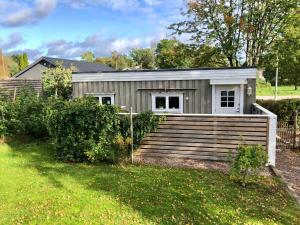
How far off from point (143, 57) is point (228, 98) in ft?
185

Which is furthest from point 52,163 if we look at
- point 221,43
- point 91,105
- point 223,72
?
point 221,43

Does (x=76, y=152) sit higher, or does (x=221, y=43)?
(x=221, y=43)

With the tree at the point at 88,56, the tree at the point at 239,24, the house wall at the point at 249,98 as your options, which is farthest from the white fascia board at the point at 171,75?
the tree at the point at 88,56

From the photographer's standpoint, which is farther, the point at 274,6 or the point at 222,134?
the point at 274,6

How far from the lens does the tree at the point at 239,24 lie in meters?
17.5

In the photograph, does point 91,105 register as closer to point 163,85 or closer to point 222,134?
point 222,134

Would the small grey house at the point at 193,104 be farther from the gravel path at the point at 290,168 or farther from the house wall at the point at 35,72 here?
the house wall at the point at 35,72

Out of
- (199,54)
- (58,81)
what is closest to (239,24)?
(199,54)

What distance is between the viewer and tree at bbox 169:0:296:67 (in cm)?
1752

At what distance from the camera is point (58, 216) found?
5.00m

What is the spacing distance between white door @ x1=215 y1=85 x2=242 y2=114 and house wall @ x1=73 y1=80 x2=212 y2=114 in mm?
351

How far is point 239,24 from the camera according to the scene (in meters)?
17.8

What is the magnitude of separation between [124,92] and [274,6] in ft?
34.2

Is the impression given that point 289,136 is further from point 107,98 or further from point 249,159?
point 107,98
